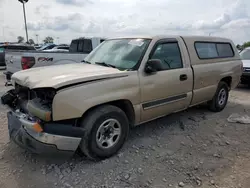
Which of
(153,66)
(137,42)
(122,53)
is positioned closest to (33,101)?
(122,53)

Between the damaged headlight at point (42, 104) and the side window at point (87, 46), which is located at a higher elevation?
the side window at point (87, 46)

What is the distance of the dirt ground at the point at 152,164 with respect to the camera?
2.88 meters

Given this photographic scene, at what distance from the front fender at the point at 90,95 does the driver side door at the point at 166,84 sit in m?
0.23

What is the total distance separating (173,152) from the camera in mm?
3627

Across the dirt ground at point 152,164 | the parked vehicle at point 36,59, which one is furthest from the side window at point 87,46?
the dirt ground at point 152,164

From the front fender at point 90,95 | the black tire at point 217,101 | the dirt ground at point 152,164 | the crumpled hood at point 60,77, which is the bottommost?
the dirt ground at point 152,164

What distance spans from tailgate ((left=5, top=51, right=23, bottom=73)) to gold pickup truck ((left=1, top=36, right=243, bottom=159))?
10.7 ft

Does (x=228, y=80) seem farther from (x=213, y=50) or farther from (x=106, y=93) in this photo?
(x=106, y=93)

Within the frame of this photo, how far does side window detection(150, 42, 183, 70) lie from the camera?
A: 3961 mm

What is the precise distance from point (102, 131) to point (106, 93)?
0.55 m

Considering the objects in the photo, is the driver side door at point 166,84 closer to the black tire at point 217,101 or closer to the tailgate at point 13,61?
the black tire at point 217,101

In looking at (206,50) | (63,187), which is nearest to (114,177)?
(63,187)

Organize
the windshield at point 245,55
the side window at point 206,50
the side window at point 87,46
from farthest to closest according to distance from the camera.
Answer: the side window at point 87,46 → the windshield at point 245,55 → the side window at point 206,50

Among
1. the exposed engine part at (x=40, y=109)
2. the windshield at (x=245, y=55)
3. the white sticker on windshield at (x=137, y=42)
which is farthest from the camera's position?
the windshield at (x=245, y=55)
